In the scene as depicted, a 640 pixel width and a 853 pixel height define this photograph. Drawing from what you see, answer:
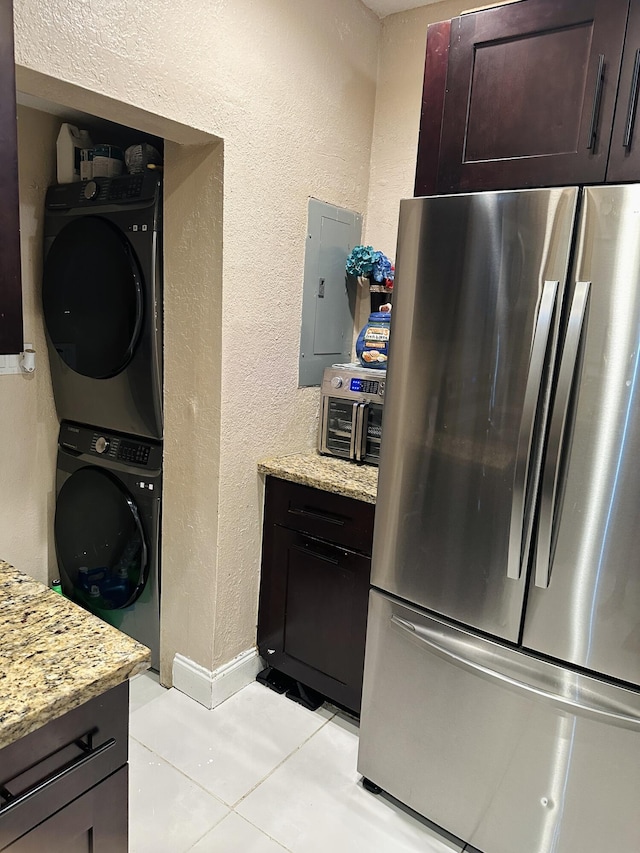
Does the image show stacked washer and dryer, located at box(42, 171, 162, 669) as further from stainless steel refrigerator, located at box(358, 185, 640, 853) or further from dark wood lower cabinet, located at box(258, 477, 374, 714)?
stainless steel refrigerator, located at box(358, 185, 640, 853)

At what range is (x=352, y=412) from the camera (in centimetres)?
225

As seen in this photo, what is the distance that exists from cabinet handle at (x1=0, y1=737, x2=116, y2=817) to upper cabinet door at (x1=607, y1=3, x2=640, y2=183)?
1.56 m

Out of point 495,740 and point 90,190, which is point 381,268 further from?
point 495,740

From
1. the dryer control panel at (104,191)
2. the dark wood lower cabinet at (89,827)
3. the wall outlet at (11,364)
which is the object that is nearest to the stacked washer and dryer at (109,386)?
the dryer control panel at (104,191)

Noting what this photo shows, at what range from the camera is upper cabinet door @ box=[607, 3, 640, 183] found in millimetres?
1280

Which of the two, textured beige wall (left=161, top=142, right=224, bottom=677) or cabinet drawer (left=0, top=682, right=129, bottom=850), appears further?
textured beige wall (left=161, top=142, right=224, bottom=677)

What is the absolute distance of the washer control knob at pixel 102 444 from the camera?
234cm

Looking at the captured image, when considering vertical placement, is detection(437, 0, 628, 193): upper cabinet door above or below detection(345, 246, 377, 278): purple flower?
above

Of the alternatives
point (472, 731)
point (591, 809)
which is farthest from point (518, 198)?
point (591, 809)

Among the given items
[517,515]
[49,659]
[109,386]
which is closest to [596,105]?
[517,515]

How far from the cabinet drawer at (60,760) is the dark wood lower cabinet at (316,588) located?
1.11m

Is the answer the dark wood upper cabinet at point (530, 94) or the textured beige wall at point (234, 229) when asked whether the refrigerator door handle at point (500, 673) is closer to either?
the textured beige wall at point (234, 229)

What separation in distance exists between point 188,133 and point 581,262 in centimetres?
123

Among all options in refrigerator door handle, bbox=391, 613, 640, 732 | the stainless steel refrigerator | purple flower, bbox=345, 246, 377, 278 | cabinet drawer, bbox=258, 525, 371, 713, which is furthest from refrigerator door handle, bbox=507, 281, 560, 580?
purple flower, bbox=345, 246, 377, 278
